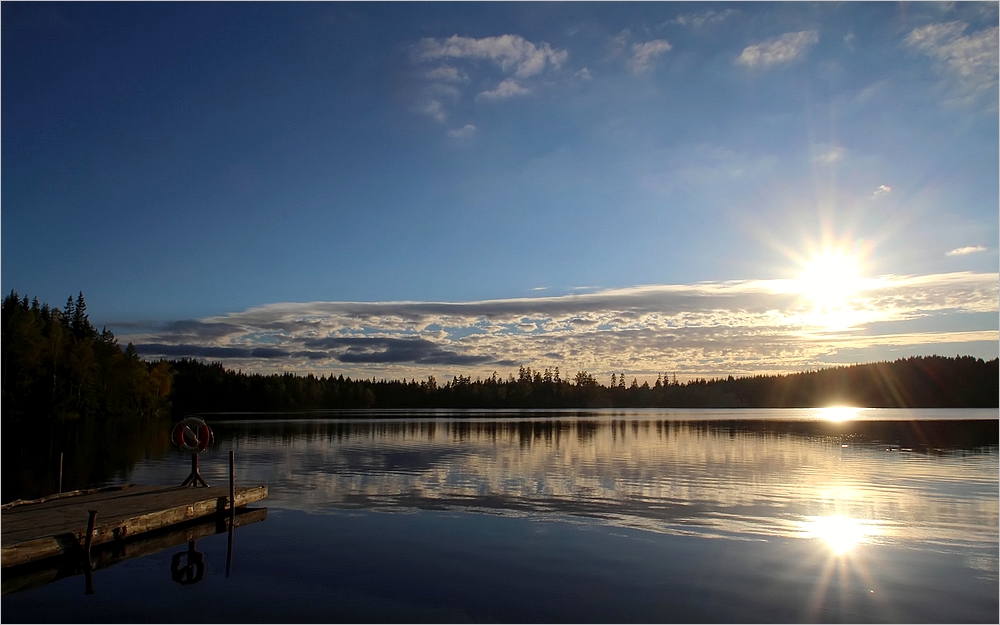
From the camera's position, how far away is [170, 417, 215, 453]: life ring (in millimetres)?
24984

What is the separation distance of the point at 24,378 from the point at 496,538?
8888 cm

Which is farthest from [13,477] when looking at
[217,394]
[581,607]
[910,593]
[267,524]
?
[217,394]

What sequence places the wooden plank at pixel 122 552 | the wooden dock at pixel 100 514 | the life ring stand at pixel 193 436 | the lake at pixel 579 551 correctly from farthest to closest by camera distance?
the life ring stand at pixel 193 436 → the wooden dock at pixel 100 514 → the wooden plank at pixel 122 552 → the lake at pixel 579 551

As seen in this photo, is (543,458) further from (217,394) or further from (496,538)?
(217,394)

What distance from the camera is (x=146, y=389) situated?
120 meters

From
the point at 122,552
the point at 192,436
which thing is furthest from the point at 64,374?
the point at 122,552

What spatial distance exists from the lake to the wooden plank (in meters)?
0.42

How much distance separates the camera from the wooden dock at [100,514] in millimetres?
15556

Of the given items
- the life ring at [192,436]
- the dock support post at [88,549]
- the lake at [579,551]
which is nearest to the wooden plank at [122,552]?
the dock support post at [88,549]

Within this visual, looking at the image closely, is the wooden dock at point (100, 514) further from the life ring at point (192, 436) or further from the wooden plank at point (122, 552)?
the life ring at point (192, 436)

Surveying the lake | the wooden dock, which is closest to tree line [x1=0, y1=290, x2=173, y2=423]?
the lake

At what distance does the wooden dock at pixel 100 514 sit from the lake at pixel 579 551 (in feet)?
3.66

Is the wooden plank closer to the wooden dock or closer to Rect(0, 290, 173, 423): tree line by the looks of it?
the wooden dock

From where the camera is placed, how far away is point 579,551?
17.3 m
